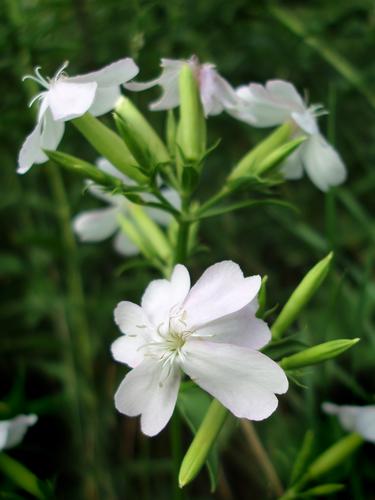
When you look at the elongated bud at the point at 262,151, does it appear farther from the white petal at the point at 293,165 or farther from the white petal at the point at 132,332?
the white petal at the point at 132,332

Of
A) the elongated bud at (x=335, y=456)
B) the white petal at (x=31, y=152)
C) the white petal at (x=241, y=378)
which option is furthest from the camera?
the elongated bud at (x=335, y=456)

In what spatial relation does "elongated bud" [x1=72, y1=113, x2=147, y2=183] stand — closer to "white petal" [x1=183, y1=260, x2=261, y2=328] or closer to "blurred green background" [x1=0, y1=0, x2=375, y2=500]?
"white petal" [x1=183, y1=260, x2=261, y2=328]

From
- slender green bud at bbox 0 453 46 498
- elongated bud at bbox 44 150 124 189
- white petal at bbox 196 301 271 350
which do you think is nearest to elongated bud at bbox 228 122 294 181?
elongated bud at bbox 44 150 124 189

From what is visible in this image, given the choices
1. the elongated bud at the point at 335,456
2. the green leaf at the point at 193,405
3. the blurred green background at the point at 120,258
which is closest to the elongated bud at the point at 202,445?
the green leaf at the point at 193,405

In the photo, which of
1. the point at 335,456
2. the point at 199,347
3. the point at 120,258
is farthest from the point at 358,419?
the point at 120,258

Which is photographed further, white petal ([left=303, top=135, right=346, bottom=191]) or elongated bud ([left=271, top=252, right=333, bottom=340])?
white petal ([left=303, top=135, right=346, bottom=191])

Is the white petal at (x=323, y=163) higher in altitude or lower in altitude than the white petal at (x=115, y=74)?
lower

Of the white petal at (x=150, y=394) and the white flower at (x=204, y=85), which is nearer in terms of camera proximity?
the white petal at (x=150, y=394)
